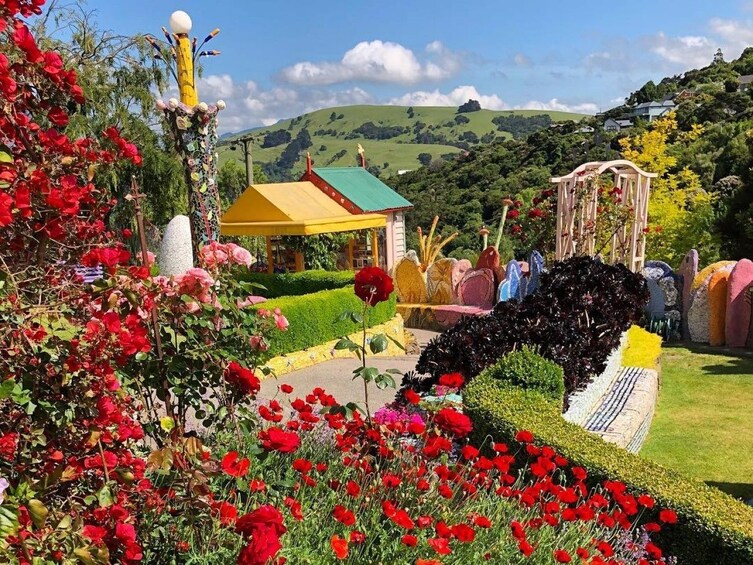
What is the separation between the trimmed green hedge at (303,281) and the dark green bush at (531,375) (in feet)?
24.3

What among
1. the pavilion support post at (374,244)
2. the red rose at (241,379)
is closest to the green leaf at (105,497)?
the red rose at (241,379)

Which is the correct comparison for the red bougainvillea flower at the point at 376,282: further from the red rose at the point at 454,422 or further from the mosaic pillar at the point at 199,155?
the mosaic pillar at the point at 199,155

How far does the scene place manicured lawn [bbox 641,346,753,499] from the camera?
20.4 feet

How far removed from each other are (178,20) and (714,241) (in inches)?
492

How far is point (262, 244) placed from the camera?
87.9 ft

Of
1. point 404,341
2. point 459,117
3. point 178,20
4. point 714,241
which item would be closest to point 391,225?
point 404,341

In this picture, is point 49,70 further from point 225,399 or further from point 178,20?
point 178,20

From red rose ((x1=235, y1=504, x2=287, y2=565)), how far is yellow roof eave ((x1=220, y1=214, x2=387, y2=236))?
11622mm

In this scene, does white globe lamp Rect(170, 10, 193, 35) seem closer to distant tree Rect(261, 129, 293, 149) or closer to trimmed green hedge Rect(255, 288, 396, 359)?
trimmed green hedge Rect(255, 288, 396, 359)

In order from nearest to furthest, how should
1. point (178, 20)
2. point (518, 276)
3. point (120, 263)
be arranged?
point (120, 263)
point (178, 20)
point (518, 276)

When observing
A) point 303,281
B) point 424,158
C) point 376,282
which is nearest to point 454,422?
point 376,282

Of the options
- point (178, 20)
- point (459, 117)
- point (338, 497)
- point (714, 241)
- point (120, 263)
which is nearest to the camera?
point (120, 263)

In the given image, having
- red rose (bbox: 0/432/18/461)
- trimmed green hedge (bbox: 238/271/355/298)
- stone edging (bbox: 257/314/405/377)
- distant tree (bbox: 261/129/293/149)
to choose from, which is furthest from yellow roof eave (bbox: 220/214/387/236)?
distant tree (bbox: 261/129/293/149)

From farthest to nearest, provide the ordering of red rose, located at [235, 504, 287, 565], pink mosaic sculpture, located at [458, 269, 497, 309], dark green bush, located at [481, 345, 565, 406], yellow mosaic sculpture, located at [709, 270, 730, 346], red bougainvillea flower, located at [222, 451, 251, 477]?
pink mosaic sculpture, located at [458, 269, 497, 309] < yellow mosaic sculpture, located at [709, 270, 730, 346] < dark green bush, located at [481, 345, 565, 406] < red bougainvillea flower, located at [222, 451, 251, 477] < red rose, located at [235, 504, 287, 565]
